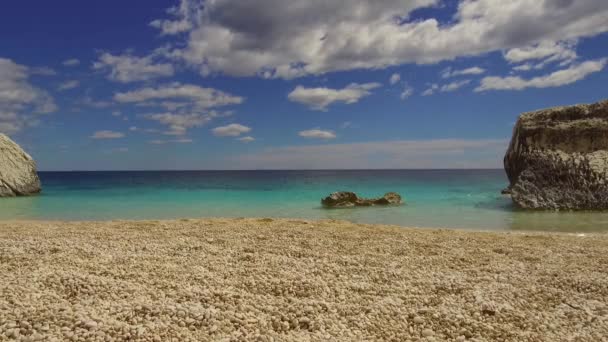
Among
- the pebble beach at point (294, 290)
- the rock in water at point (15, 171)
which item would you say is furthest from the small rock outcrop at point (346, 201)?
the rock in water at point (15, 171)

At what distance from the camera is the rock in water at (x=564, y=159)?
56.4 feet

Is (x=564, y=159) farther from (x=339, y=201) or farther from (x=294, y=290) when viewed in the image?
(x=294, y=290)

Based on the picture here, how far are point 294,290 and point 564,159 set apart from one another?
17798mm

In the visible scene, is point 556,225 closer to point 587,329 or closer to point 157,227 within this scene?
point 587,329

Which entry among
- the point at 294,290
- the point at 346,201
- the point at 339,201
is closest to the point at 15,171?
the point at 339,201

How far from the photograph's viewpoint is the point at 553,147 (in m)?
18.2

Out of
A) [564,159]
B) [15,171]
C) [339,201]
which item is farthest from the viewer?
[15,171]

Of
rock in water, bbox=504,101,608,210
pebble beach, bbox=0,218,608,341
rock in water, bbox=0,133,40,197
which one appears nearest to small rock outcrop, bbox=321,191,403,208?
rock in water, bbox=504,101,608,210

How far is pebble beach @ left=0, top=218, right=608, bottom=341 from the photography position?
4129 millimetres

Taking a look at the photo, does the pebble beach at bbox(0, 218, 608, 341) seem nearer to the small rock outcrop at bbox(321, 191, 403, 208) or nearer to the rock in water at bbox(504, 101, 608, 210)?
the rock in water at bbox(504, 101, 608, 210)

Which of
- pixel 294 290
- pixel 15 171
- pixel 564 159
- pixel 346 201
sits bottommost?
pixel 294 290

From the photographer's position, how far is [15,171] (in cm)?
2964

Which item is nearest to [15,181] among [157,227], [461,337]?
[157,227]

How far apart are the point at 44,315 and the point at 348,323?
3.38 m
